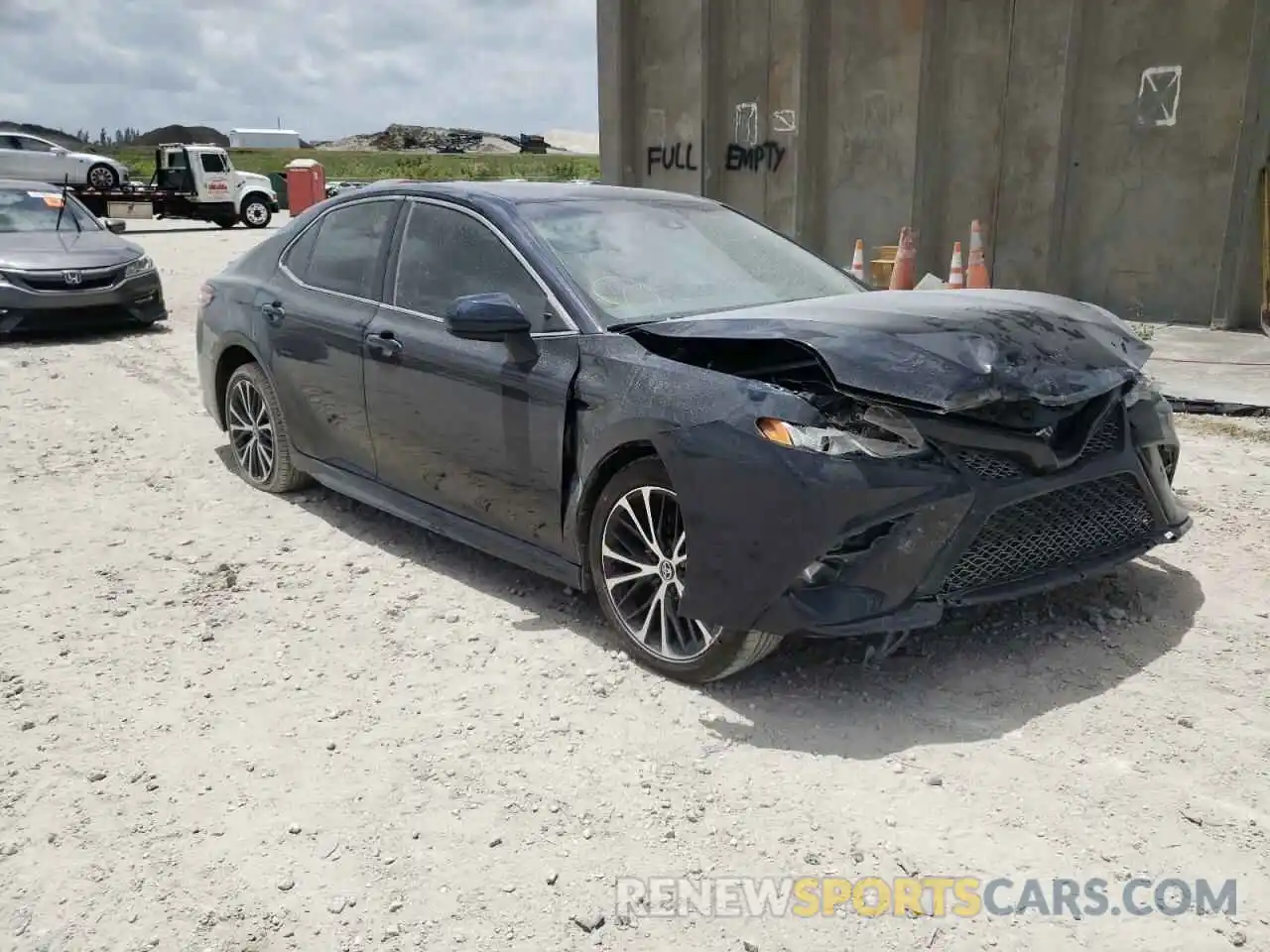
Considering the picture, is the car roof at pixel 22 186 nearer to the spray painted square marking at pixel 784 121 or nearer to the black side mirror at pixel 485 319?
the spray painted square marking at pixel 784 121

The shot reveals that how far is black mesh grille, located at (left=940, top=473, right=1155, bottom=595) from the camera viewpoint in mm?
3246

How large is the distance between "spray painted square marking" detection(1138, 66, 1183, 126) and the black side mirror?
8.62 meters

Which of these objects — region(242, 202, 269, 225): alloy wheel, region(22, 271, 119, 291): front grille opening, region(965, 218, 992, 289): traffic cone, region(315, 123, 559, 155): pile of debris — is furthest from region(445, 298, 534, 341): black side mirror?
region(315, 123, 559, 155): pile of debris

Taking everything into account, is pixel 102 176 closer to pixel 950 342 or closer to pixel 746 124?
pixel 746 124

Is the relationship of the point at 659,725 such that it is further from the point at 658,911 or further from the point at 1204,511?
the point at 1204,511

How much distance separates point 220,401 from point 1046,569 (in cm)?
447

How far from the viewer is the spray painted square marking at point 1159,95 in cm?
990

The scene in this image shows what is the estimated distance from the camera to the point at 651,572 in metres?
3.55

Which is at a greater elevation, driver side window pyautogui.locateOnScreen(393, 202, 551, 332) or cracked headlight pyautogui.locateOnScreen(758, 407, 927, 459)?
driver side window pyautogui.locateOnScreen(393, 202, 551, 332)

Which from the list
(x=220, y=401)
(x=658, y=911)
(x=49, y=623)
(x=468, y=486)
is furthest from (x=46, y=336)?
(x=658, y=911)

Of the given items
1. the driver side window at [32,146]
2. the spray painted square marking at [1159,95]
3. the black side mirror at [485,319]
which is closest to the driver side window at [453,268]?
the black side mirror at [485,319]

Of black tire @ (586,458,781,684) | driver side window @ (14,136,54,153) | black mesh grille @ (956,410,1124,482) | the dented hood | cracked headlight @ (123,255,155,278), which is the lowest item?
black tire @ (586,458,781,684)

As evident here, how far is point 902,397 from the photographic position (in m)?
3.10

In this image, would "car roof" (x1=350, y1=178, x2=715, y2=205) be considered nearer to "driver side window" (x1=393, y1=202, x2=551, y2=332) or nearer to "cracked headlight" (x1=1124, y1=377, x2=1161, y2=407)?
"driver side window" (x1=393, y1=202, x2=551, y2=332)
